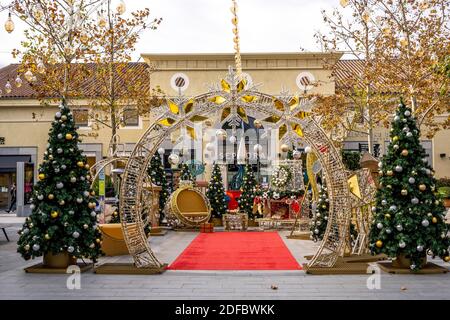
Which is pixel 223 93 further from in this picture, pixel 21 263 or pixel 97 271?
pixel 21 263

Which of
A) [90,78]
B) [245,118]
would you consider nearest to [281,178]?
[245,118]

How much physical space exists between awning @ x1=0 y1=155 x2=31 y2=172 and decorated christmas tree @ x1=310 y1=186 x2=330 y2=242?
23.4 m

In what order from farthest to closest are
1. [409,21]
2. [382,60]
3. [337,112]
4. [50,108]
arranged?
[50,108], [337,112], [382,60], [409,21]

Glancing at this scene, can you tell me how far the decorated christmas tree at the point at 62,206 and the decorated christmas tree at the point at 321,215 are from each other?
220 inches

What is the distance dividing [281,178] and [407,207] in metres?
11.8

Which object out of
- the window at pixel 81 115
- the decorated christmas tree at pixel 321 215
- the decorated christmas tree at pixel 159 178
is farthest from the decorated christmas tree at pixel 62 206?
the decorated christmas tree at pixel 159 178

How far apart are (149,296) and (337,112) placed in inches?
570

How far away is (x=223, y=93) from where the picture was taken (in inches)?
351

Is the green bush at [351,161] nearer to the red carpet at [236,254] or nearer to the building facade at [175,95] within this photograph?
the building facade at [175,95]

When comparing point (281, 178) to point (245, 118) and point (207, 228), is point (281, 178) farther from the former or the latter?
point (245, 118)

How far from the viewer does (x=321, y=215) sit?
12461 mm

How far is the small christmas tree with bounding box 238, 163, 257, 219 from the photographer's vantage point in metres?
21.2

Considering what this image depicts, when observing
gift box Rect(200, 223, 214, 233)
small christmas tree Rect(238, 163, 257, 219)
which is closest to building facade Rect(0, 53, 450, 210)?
small christmas tree Rect(238, 163, 257, 219)
